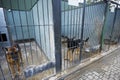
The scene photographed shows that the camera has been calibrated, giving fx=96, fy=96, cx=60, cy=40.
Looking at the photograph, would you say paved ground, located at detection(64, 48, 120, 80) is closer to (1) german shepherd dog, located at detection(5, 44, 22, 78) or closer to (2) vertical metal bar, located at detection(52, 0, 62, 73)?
(2) vertical metal bar, located at detection(52, 0, 62, 73)

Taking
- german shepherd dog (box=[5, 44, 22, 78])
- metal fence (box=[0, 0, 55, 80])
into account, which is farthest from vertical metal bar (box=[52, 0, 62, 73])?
german shepherd dog (box=[5, 44, 22, 78])

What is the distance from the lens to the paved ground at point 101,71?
2.13m

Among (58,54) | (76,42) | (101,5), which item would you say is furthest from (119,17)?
(58,54)

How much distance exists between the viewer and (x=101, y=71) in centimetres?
234

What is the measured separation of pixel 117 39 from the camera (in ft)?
13.1

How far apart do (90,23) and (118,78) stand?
1.61m

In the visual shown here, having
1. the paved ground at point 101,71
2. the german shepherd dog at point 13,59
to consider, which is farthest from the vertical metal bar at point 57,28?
the german shepherd dog at point 13,59

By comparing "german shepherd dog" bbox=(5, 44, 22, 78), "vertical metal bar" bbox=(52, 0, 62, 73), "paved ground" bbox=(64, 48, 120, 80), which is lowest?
"paved ground" bbox=(64, 48, 120, 80)

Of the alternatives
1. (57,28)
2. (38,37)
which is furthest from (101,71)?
(38,37)

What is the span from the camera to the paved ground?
83.7 inches

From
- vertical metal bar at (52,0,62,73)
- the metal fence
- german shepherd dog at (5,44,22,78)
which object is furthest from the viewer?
the metal fence

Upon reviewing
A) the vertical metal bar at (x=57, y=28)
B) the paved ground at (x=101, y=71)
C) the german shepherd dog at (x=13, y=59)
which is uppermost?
the vertical metal bar at (x=57, y=28)

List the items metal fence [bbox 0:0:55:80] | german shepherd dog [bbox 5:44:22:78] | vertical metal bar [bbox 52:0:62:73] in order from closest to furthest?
vertical metal bar [bbox 52:0:62:73], german shepherd dog [bbox 5:44:22:78], metal fence [bbox 0:0:55:80]

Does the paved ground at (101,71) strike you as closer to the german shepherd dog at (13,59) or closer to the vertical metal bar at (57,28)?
the vertical metal bar at (57,28)
